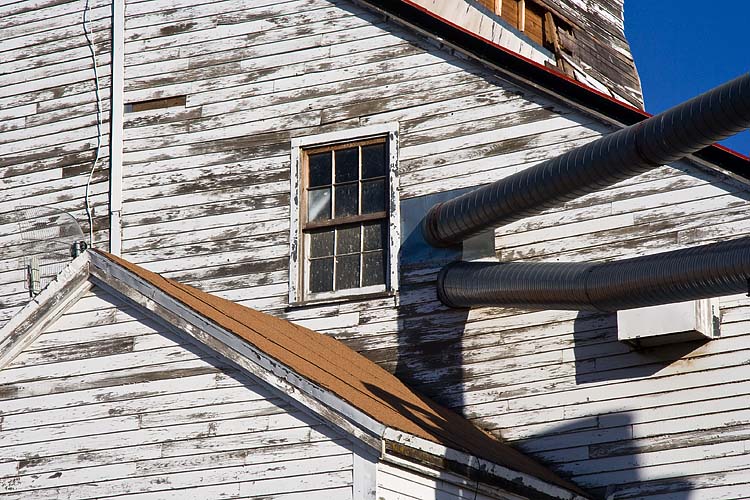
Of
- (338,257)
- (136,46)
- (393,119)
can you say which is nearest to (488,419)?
(338,257)

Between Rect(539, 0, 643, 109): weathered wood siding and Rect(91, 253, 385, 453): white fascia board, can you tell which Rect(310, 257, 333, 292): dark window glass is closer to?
Rect(91, 253, 385, 453): white fascia board

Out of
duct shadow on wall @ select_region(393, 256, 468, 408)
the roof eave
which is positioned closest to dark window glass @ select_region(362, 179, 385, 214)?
duct shadow on wall @ select_region(393, 256, 468, 408)

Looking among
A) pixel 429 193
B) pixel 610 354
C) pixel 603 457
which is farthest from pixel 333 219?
pixel 603 457

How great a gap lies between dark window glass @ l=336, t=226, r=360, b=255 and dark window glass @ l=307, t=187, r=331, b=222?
254 millimetres

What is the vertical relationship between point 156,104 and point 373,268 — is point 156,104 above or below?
above

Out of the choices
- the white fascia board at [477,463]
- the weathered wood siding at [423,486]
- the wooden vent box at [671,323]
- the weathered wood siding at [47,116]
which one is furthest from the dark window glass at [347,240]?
the weathered wood siding at [423,486]

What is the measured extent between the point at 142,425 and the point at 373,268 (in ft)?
13.8

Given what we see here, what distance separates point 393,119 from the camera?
15.0 metres

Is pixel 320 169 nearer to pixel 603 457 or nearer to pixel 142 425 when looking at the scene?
pixel 603 457

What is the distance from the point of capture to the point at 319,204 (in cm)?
1518

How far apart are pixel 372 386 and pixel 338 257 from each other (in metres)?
2.88

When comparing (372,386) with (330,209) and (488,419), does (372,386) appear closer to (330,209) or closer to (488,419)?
(488,419)

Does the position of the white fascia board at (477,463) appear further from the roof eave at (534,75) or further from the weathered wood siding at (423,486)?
the roof eave at (534,75)

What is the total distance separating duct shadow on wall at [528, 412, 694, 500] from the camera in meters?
12.7
